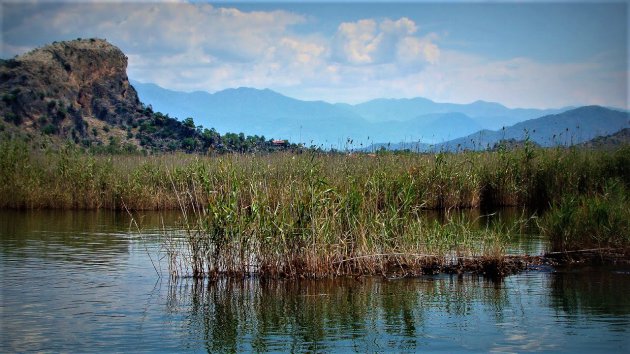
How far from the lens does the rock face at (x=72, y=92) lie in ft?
229

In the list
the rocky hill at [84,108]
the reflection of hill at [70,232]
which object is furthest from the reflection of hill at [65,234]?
the rocky hill at [84,108]

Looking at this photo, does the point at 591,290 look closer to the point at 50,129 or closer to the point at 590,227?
the point at 590,227

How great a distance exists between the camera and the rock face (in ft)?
229

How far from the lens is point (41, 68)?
77812mm

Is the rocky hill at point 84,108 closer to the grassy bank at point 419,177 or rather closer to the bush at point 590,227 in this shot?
the grassy bank at point 419,177

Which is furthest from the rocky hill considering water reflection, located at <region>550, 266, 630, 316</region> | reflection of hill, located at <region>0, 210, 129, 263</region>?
water reflection, located at <region>550, 266, 630, 316</region>

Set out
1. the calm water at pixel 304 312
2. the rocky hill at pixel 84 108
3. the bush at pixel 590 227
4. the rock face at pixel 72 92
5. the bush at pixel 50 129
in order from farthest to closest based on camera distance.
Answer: the rock face at pixel 72 92 → the bush at pixel 50 129 → the rocky hill at pixel 84 108 → the bush at pixel 590 227 → the calm water at pixel 304 312

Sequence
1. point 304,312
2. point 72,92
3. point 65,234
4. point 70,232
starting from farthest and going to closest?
point 72,92
point 70,232
point 65,234
point 304,312

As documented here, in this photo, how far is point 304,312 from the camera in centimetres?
1084

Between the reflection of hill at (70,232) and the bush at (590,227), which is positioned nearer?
the bush at (590,227)

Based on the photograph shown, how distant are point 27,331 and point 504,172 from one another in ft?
64.1

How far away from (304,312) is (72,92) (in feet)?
247

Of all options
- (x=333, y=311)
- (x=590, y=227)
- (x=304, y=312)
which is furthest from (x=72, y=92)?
(x=333, y=311)

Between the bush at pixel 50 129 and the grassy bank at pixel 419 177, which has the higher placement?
the bush at pixel 50 129
